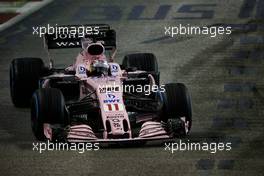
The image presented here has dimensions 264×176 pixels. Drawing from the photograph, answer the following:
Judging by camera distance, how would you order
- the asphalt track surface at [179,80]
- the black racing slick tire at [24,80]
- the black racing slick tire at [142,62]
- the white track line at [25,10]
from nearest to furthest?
the asphalt track surface at [179,80]
the black racing slick tire at [24,80]
the black racing slick tire at [142,62]
the white track line at [25,10]

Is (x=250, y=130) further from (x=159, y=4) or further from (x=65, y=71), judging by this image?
(x=159, y=4)

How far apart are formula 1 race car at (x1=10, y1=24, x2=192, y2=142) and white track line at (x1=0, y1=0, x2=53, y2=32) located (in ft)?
28.9

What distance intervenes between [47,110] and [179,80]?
548cm

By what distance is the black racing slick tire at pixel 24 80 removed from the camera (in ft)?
65.0

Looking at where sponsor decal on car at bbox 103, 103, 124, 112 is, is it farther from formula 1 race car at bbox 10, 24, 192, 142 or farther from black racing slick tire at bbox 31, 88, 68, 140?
black racing slick tire at bbox 31, 88, 68, 140

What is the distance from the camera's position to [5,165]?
16141 mm

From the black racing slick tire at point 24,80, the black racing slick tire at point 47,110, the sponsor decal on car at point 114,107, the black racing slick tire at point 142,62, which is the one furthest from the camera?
the black racing slick tire at point 142,62

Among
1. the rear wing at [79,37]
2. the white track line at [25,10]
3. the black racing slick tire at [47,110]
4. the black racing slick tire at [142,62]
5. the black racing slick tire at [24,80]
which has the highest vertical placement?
the white track line at [25,10]

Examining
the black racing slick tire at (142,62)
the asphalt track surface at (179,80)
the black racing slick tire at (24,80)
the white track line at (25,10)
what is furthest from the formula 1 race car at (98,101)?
the white track line at (25,10)

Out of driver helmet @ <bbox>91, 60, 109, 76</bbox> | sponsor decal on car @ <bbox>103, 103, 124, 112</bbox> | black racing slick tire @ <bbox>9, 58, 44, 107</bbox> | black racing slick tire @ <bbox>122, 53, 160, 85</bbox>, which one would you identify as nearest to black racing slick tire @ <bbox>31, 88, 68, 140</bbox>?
sponsor decal on car @ <bbox>103, 103, 124, 112</bbox>

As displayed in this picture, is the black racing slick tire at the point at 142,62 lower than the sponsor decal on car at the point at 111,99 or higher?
higher

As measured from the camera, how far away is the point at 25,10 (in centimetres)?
3067

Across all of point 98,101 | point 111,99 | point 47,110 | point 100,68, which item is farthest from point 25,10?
point 47,110

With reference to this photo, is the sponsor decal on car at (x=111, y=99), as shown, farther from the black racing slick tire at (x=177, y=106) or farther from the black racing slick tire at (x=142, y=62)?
the black racing slick tire at (x=142, y=62)
